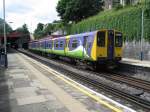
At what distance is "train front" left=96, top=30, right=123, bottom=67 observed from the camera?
23344mm

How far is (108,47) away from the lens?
78.0 feet

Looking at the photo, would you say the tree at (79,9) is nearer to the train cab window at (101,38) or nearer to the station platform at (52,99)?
the train cab window at (101,38)

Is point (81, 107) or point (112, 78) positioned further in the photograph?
point (112, 78)

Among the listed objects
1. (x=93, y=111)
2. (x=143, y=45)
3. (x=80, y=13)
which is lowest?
(x=93, y=111)

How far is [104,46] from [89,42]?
132 centimetres

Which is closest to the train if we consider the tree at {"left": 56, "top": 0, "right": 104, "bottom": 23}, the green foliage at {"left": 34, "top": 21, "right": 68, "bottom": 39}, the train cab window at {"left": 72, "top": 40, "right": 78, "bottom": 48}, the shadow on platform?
the train cab window at {"left": 72, "top": 40, "right": 78, "bottom": 48}

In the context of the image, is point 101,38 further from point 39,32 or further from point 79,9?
point 39,32

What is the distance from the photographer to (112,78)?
20266 mm

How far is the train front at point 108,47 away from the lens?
2334cm

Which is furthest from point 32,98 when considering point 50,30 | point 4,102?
point 50,30

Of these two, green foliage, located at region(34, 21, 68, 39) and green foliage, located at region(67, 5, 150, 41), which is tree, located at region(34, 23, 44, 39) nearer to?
green foliage, located at region(34, 21, 68, 39)

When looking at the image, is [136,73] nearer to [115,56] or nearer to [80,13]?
[115,56]

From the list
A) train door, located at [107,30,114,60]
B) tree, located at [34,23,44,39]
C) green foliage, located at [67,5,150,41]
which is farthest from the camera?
tree, located at [34,23,44,39]

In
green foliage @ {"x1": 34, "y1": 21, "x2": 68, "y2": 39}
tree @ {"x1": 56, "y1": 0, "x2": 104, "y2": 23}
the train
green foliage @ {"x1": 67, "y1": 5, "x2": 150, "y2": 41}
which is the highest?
tree @ {"x1": 56, "y1": 0, "x2": 104, "y2": 23}
